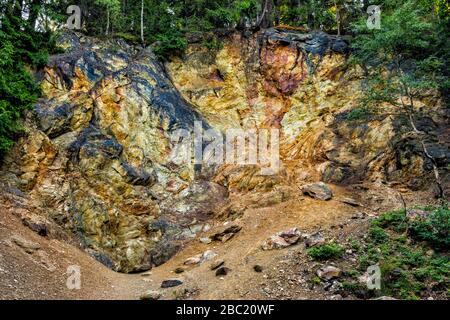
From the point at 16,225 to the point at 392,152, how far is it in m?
15.3

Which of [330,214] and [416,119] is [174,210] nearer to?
[330,214]

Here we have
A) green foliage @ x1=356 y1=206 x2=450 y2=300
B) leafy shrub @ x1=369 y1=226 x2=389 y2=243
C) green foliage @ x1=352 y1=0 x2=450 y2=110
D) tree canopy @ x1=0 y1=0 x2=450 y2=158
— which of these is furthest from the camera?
tree canopy @ x1=0 y1=0 x2=450 y2=158

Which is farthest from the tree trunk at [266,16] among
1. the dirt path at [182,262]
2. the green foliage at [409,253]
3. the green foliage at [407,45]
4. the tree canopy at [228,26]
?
the green foliage at [409,253]

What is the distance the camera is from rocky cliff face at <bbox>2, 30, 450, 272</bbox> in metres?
13.2

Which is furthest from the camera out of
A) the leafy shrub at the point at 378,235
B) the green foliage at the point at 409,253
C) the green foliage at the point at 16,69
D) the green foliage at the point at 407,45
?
the green foliage at the point at 16,69

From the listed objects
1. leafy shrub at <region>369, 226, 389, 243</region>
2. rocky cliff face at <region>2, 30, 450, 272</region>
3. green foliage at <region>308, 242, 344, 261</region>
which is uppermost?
rocky cliff face at <region>2, 30, 450, 272</region>

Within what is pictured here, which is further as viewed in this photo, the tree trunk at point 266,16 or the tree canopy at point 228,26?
the tree trunk at point 266,16

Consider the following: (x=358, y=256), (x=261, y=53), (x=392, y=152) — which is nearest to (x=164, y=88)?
(x=261, y=53)

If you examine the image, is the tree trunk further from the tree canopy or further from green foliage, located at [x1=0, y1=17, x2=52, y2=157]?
green foliage, located at [x1=0, y1=17, x2=52, y2=157]

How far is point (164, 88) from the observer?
18.2m

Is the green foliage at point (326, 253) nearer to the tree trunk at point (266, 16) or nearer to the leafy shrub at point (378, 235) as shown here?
the leafy shrub at point (378, 235)

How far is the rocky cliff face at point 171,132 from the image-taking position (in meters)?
13.2

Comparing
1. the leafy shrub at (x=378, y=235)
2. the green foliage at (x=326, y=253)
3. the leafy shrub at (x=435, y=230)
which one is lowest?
the green foliage at (x=326, y=253)

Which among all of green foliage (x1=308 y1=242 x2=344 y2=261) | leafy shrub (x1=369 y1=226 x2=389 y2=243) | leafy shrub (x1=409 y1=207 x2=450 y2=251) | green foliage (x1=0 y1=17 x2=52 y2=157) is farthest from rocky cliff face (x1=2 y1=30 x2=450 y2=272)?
green foliage (x1=308 y1=242 x2=344 y2=261)
